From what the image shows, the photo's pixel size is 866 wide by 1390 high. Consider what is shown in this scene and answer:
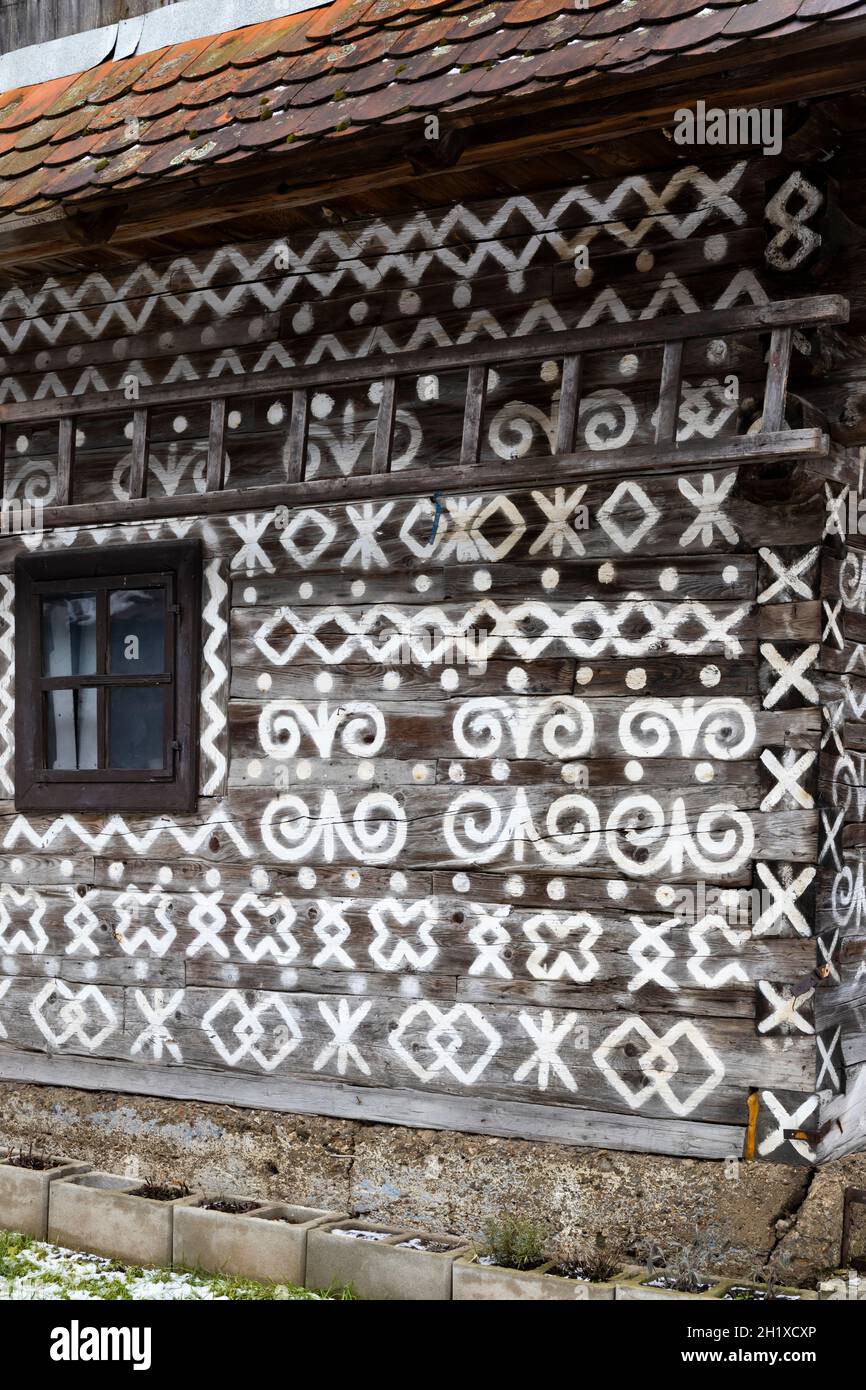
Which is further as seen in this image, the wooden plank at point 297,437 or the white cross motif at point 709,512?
the wooden plank at point 297,437

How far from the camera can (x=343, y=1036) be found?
5.99 metres

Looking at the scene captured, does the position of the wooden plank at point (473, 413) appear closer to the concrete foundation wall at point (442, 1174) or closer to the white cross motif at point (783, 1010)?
the white cross motif at point (783, 1010)

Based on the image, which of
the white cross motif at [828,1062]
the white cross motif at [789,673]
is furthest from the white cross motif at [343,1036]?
the white cross motif at [789,673]

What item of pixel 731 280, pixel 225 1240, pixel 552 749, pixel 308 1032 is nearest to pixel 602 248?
pixel 731 280

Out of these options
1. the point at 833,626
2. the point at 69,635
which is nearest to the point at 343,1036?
the point at 69,635

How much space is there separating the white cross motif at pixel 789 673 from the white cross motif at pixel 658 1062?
1.19 m

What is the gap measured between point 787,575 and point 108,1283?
12.0 ft

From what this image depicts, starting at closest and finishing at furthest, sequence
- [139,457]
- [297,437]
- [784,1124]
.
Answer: [784,1124] < [297,437] < [139,457]

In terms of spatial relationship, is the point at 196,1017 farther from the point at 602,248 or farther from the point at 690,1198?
the point at 602,248

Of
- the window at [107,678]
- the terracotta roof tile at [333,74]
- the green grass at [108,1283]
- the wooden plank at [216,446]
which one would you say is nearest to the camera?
the terracotta roof tile at [333,74]

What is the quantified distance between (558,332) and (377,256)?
1.30 metres

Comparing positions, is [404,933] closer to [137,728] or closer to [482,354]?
[137,728]

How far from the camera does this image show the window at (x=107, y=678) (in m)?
6.40

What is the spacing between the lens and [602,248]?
5.62 m
